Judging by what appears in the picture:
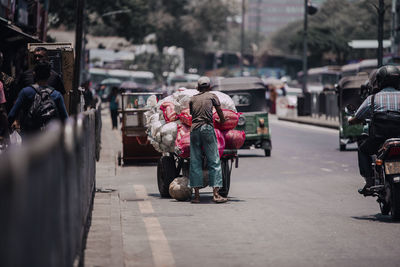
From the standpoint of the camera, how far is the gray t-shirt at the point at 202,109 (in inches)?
490

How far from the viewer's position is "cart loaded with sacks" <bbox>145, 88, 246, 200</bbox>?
13.0m

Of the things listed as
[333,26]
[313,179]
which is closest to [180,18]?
[333,26]

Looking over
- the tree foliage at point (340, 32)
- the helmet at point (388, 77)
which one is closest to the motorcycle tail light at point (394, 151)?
the helmet at point (388, 77)

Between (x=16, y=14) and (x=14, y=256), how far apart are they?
28.8 m

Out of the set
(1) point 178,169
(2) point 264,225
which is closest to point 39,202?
(2) point 264,225

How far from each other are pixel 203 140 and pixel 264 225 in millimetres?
2489

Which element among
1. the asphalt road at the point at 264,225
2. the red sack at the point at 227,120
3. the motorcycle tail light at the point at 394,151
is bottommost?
the asphalt road at the point at 264,225

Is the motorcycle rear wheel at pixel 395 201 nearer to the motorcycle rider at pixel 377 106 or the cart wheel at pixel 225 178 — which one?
the motorcycle rider at pixel 377 106

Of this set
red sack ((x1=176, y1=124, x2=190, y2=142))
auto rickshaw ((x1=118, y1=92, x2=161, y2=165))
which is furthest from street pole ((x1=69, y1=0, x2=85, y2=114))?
auto rickshaw ((x1=118, y1=92, x2=161, y2=165))

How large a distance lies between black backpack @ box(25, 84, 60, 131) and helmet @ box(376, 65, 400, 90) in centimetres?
374

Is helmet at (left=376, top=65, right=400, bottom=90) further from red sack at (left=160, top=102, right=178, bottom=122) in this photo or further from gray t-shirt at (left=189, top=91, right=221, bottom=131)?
red sack at (left=160, top=102, right=178, bottom=122)

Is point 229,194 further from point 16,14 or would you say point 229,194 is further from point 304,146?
point 16,14

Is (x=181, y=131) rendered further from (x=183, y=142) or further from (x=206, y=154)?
(x=206, y=154)

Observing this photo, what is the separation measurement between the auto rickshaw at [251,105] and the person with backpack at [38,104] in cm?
1285
